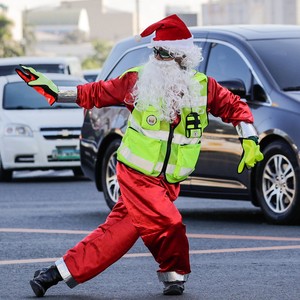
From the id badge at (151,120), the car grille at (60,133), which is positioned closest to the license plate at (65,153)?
the car grille at (60,133)

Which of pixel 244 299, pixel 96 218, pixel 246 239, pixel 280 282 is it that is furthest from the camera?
pixel 96 218

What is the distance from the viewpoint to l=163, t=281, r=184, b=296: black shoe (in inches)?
317

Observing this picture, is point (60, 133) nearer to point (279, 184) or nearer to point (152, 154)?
point (279, 184)

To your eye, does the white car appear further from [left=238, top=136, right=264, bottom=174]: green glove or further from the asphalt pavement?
[left=238, top=136, right=264, bottom=174]: green glove

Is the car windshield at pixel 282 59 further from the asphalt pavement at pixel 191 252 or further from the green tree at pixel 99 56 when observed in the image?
the green tree at pixel 99 56

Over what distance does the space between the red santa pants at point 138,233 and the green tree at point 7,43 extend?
88.8 meters

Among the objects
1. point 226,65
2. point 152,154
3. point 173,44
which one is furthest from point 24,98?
point 152,154

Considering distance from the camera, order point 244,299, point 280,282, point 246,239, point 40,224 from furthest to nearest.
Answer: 1. point 40,224
2. point 246,239
3. point 280,282
4. point 244,299

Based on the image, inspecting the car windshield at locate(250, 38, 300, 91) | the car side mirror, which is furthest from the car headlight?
the car side mirror

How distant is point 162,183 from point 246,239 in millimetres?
2956

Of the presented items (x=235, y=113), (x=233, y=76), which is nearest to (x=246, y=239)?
(x=233, y=76)

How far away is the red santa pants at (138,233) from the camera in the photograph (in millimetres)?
7941

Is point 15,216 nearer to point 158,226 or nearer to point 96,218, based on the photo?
point 96,218

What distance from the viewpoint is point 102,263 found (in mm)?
7980
